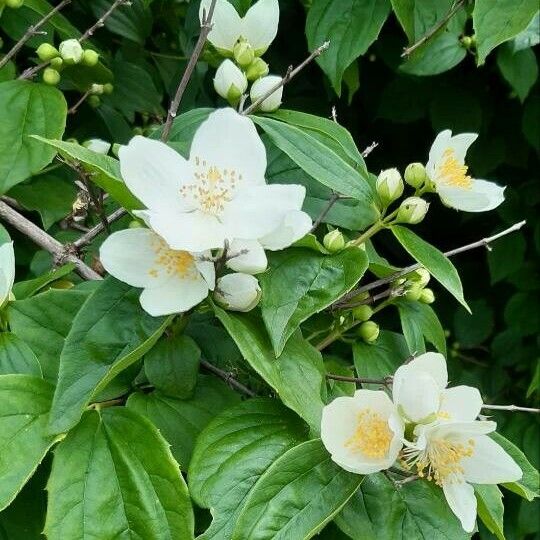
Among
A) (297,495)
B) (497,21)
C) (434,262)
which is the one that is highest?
(497,21)

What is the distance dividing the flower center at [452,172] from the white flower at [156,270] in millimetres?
326

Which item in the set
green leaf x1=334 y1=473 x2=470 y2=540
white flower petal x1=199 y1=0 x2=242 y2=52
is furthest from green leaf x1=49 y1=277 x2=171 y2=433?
white flower petal x1=199 y1=0 x2=242 y2=52

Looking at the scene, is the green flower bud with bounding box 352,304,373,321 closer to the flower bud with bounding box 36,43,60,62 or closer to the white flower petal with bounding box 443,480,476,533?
the white flower petal with bounding box 443,480,476,533

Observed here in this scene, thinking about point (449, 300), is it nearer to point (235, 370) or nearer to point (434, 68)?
point (434, 68)

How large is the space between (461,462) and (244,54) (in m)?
0.50

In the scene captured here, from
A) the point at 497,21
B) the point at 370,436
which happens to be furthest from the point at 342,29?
the point at 370,436

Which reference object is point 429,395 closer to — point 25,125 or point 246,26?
point 246,26

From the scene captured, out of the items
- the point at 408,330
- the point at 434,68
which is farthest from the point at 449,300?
the point at 408,330

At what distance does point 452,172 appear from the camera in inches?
37.9

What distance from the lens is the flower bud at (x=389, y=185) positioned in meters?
0.92

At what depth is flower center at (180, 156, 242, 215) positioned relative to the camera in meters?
0.78

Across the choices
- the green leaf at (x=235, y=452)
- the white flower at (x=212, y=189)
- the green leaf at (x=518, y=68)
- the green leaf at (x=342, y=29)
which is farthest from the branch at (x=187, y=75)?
the green leaf at (x=518, y=68)

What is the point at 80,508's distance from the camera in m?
0.76

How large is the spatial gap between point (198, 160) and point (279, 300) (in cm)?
15
